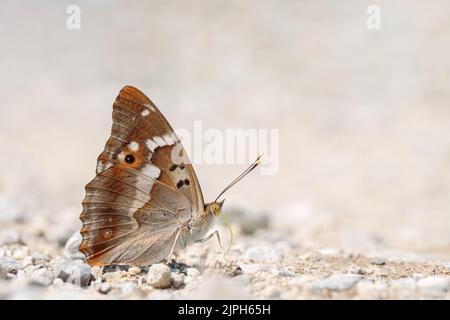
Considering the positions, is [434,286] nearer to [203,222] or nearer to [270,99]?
[203,222]

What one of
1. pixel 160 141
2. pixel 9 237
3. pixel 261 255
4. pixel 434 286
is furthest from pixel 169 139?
pixel 9 237

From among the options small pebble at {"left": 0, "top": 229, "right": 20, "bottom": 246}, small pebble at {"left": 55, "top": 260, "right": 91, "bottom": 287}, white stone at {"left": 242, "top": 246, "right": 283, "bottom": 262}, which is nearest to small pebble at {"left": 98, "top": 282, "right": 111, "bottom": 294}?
small pebble at {"left": 55, "top": 260, "right": 91, "bottom": 287}

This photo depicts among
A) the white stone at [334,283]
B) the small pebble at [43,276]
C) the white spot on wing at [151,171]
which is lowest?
the small pebble at [43,276]

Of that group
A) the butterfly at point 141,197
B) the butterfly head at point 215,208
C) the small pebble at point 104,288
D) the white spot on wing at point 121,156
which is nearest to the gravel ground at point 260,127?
the small pebble at point 104,288

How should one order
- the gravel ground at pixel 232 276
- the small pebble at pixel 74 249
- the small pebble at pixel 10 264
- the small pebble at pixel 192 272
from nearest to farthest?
the gravel ground at pixel 232 276 < the small pebble at pixel 192 272 < the small pebble at pixel 10 264 < the small pebble at pixel 74 249

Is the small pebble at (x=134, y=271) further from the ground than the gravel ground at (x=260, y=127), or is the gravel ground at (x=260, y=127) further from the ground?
the gravel ground at (x=260, y=127)

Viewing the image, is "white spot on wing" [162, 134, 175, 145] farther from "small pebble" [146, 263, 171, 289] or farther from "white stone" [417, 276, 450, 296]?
"white stone" [417, 276, 450, 296]

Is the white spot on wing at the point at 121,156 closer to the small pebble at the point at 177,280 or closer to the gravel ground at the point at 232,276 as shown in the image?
the gravel ground at the point at 232,276

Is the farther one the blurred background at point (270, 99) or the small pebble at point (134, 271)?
the blurred background at point (270, 99)
